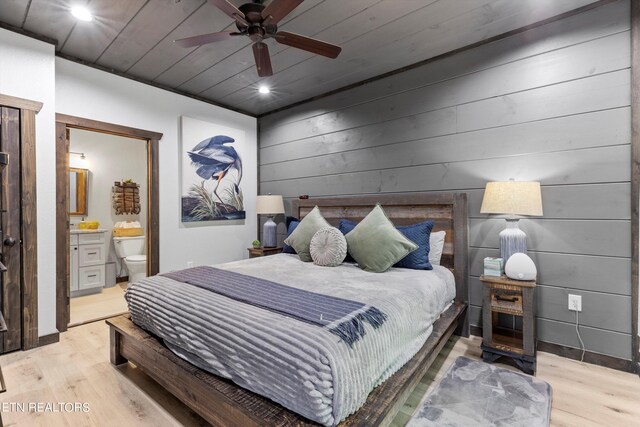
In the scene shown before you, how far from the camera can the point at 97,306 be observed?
148 inches

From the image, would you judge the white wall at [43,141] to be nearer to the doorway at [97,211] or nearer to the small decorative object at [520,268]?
the doorway at [97,211]

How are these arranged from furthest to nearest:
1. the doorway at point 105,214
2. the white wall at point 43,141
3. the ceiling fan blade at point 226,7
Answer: the doorway at point 105,214
the white wall at point 43,141
the ceiling fan blade at point 226,7

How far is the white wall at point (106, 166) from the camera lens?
4.85m

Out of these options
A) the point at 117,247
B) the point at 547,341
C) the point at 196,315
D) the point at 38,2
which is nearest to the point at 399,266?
the point at 547,341

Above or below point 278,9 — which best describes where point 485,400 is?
below

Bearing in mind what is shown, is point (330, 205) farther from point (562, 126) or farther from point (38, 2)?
point (38, 2)

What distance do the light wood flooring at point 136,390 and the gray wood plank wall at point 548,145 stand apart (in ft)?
1.13

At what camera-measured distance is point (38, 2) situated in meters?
2.24

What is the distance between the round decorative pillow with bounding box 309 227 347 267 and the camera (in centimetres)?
280

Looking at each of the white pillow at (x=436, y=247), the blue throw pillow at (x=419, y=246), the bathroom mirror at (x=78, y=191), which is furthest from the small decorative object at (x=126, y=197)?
the white pillow at (x=436, y=247)

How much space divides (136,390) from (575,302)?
3146 millimetres

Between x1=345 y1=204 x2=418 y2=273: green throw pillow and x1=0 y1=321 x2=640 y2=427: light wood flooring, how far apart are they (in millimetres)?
842

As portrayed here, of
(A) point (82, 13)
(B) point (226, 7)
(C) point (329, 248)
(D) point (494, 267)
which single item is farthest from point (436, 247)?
(A) point (82, 13)

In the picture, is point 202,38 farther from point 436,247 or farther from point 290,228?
point 436,247
